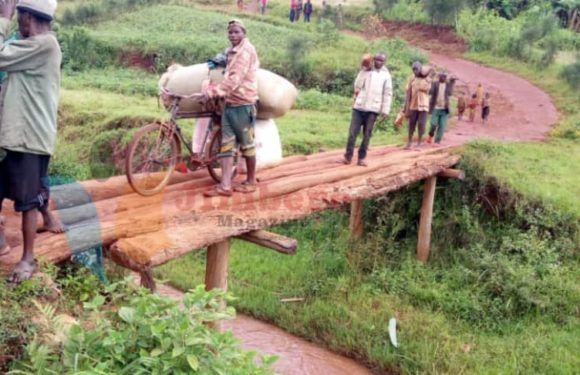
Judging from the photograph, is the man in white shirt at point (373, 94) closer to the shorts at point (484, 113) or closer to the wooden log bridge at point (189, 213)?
the wooden log bridge at point (189, 213)

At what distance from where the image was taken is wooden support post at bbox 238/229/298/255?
486cm

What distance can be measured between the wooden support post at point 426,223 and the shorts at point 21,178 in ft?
19.1

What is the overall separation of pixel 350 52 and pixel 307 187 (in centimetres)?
1231

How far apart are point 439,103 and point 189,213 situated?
564 centimetres

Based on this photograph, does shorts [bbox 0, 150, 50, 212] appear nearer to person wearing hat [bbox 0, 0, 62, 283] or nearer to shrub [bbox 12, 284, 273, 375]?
person wearing hat [bbox 0, 0, 62, 283]

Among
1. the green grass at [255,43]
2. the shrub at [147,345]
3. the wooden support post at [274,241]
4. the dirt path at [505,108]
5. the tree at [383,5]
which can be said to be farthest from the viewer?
the tree at [383,5]

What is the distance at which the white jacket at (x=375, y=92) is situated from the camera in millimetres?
6949

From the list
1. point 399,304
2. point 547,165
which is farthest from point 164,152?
point 547,165

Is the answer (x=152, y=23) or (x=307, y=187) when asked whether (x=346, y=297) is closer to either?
(x=307, y=187)

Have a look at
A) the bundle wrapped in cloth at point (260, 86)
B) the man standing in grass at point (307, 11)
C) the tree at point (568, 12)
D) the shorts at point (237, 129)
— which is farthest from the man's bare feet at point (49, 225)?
the man standing in grass at point (307, 11)

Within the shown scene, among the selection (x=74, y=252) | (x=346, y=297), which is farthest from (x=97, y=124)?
(x=74, y=252)

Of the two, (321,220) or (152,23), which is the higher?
(152,23)

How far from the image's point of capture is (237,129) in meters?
5.33

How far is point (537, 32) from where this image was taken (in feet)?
58.1
